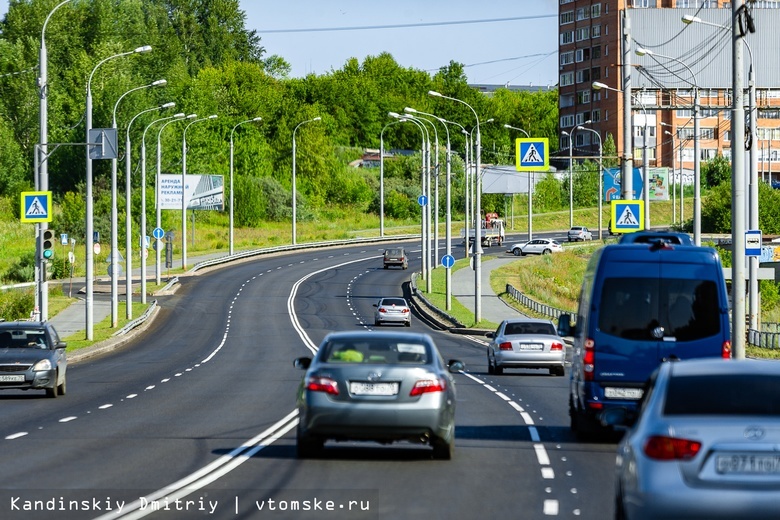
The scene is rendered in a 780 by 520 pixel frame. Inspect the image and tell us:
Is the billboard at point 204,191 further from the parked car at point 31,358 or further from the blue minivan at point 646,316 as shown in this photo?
the blue minivan at point 646,316

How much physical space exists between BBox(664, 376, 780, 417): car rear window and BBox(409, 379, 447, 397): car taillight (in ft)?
20.8

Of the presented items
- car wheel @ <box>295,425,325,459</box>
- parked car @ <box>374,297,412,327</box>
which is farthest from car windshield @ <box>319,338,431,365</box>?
parked car @ <box>374,297,412,327</box>

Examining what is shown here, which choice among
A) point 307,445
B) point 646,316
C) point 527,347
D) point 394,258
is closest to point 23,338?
point 527,347

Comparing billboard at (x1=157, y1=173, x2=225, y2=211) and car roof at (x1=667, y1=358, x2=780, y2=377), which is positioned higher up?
billboard at (x1=157, y1=173, x2=225, y2=211)

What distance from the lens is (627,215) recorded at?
4216 centimetres

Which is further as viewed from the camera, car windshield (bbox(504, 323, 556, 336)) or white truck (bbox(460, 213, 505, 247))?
white truck (bbox(460, 213, 505, 247))

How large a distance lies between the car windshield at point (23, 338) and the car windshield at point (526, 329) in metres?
13.2

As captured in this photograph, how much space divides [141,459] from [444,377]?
381cm

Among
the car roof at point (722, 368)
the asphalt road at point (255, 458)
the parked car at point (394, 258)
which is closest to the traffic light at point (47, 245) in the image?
the asphalt road at point (255, 458)

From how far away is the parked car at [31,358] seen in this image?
29.7m

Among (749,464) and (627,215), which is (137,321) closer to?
(627,215)

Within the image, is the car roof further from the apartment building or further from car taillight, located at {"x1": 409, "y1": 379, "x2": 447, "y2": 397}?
the apartment building

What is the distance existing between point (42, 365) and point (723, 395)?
2175cm

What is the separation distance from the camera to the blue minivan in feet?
64.3
